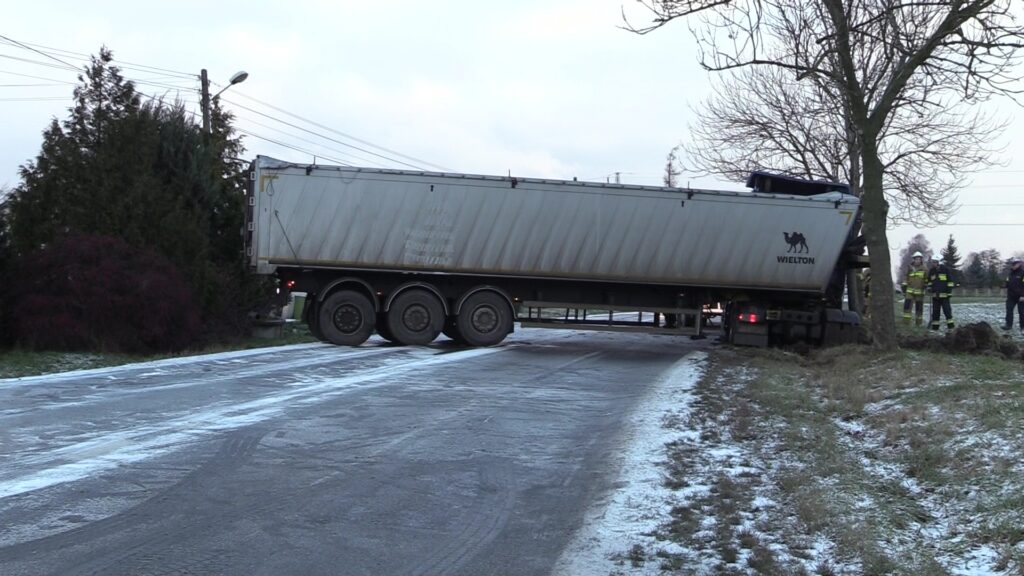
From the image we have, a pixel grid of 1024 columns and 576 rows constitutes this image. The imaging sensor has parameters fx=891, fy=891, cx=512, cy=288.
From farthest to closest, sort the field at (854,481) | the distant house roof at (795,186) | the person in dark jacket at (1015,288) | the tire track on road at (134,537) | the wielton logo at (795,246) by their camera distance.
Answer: the person in dark jacket at (1015,288) < the distant house roof at (795,186) < the wielton logo at (795,246) < the field at (854,481) < the tire track on road at (134,537)

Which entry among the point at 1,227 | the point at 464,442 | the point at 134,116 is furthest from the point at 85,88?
the point at 464,442

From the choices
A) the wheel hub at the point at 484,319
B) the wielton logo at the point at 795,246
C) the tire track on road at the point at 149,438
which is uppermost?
the wielton logo at the point at 795,246

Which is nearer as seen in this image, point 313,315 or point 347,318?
point 347,318

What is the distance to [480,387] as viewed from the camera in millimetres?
11516

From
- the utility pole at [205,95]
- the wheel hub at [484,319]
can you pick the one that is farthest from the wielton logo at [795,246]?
the utility pole at [205,95]

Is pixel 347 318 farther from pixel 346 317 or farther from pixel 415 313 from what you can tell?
pixel 415 313

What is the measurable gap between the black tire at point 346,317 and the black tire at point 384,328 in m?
0.42

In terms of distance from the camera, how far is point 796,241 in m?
17.2

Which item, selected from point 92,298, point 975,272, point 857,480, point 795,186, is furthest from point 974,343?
point 975,272

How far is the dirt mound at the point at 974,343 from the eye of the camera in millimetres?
14539

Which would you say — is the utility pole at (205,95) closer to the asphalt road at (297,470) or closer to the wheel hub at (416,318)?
the wheel hub at (416,318)

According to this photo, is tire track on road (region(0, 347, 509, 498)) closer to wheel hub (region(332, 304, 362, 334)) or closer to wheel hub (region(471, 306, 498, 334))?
wheel hub (region(332, 304, 362, 334))

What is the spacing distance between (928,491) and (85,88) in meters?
19.8

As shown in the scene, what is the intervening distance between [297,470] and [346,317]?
419 inches
